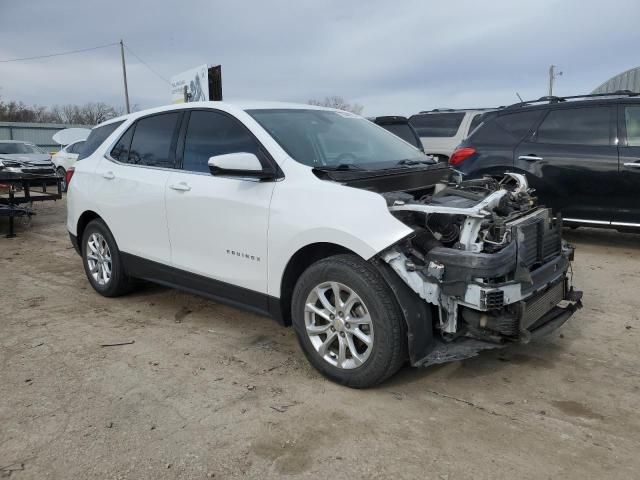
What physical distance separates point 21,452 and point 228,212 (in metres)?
1.86

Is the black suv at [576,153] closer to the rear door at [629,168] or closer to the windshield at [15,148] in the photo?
the rear door at [629,168]

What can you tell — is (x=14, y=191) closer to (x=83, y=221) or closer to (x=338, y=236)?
(x=83, y=221)

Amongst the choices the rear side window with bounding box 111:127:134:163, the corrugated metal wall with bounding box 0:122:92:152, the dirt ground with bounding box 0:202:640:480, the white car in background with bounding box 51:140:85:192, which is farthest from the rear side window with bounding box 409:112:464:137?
the corrugated metal wall with bounding box 0:122:92:152

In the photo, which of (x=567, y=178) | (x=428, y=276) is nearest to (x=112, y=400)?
(x=428, y=276)

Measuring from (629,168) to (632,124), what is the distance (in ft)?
1.95

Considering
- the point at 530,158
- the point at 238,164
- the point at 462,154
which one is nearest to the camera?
the point at 238,164

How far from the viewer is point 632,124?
6.33 metres

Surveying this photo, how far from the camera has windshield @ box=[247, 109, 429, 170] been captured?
3.70 metres

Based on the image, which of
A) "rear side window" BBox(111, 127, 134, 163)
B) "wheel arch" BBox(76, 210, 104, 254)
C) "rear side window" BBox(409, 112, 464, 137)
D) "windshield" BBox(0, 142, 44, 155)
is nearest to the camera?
"rear side window" BBox(111, 127, 134, 163)

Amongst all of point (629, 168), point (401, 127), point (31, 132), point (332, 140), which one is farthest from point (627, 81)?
point (31, 132)

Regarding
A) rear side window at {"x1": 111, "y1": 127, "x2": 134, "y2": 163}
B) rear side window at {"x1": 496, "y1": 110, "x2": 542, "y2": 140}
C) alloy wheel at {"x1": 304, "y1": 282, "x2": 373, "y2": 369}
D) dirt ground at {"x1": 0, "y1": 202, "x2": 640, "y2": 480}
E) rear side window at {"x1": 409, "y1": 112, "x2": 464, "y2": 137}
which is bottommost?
dirt ground at {"x1": 0, "y1": 202, "x2": 640, "y2": 480}

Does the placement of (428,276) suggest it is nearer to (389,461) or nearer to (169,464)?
(389,461)

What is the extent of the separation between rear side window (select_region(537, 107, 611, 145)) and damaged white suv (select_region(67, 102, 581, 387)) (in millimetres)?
3021

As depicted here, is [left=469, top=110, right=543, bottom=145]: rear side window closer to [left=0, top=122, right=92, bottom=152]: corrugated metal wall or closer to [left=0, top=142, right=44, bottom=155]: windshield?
[left=0, top=142, right=44, bottom=155]: windshield
